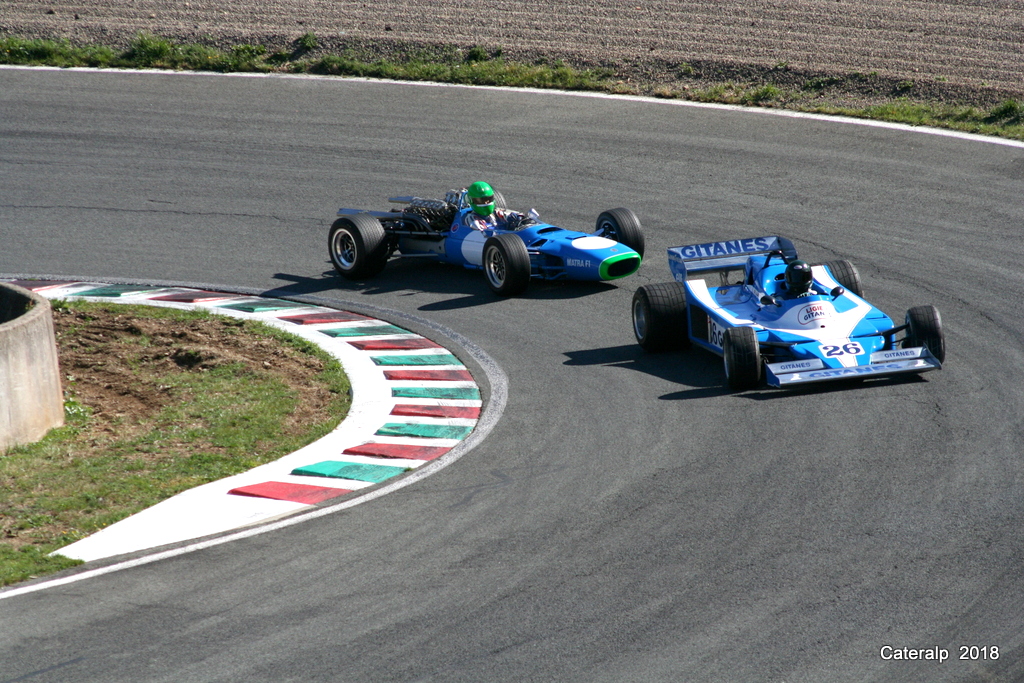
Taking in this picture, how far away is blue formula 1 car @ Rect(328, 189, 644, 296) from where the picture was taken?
49.3 feet

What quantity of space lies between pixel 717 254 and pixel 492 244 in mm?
3160

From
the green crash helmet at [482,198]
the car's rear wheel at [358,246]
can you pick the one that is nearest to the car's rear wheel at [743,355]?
the green crash helmet at [482,198]

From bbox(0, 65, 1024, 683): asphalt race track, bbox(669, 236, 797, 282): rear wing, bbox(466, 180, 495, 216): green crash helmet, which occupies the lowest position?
bbox(0, 65, 1024, 683): asphalt race track

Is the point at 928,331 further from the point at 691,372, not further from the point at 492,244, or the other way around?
the point at 492,244

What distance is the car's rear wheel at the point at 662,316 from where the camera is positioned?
1253cm

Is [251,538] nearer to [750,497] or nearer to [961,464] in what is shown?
[750,497]

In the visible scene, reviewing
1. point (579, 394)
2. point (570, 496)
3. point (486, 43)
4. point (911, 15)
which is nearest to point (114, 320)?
point (579, 394)

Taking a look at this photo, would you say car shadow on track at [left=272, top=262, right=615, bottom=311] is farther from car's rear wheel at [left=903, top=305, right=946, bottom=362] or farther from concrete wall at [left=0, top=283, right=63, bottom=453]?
concrete wall at [left=0, top=283, right=63, bottom=453]

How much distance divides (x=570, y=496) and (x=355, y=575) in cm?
200

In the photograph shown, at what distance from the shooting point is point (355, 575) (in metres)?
7.88

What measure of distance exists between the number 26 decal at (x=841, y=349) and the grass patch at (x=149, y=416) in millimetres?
4726

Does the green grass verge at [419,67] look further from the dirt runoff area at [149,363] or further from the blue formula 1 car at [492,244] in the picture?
the dirt runoff area at [149,363]

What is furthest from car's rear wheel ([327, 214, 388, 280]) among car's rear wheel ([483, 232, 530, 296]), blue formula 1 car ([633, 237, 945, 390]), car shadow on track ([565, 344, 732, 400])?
blue formula 1 car ([633, 237, 945, 390])

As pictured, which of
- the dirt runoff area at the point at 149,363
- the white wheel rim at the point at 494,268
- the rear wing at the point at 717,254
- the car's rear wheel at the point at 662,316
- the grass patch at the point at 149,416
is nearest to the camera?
the grass patch at the point at 149,416
